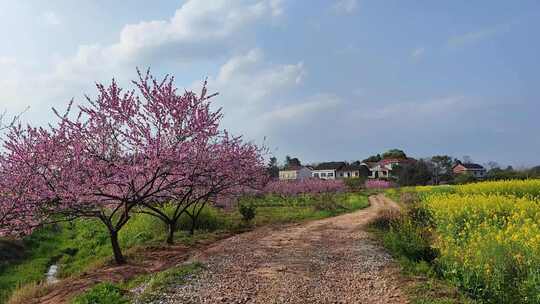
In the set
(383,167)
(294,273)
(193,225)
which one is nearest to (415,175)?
(383,167)

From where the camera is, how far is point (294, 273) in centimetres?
805

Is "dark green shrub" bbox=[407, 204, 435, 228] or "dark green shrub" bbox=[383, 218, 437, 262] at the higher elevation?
"dark green shrub" bbox=[407, 204, 435, 228]

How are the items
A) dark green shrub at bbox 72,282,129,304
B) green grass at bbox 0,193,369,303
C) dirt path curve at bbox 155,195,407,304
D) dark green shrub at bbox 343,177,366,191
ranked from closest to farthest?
dark green shrub at bbox 72,282,129,304
dirt path curve at bbox 155,195,407,304
green grass at bbox 0,193,369,303
dark green shrub at bbox 343,177,366,191

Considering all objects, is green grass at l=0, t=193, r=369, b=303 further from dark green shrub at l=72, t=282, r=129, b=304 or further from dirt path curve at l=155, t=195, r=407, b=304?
dark green shrub at l=72, t=282, r=129, b=304

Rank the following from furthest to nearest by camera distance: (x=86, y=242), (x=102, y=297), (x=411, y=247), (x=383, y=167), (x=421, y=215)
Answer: (x=383, y=167) → (x=86, y=242) → (x=421, y=215) → (x=411, y=247) → (x=102, y=297)

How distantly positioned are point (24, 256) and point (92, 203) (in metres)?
8.33

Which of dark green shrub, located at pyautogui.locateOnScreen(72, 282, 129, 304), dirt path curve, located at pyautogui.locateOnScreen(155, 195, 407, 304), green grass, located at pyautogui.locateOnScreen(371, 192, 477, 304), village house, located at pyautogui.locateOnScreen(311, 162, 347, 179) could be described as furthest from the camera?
village house, located at pyautogui.locateOnScreen(311, 162, 347, 179)

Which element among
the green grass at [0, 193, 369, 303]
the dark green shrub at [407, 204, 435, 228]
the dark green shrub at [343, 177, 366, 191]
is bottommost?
the green grass at [0, 193, 369, 303]

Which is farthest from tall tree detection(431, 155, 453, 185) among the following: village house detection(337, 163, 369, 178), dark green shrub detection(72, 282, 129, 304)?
dark green shrub detection(72, 282, 129, 304)

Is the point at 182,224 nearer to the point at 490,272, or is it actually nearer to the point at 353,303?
the point at 353,303

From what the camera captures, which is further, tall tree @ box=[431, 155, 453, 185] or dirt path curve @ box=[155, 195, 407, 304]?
tall tree @ box=[431, 155, 453, 185]

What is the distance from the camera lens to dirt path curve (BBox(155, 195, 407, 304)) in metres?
6.58

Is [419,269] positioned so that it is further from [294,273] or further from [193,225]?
[193,225]

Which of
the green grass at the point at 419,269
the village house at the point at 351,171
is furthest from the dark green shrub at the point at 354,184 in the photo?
the green grass at the point at 419,269
